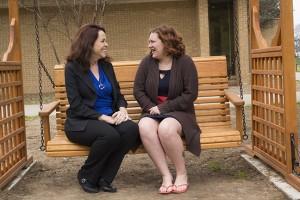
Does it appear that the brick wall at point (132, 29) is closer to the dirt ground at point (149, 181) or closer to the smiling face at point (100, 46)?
the dirt ground at point (149, 181)

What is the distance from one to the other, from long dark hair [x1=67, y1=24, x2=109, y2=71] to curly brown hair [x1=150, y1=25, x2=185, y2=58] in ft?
1.87

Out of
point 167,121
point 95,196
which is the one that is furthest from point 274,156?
point 95,196

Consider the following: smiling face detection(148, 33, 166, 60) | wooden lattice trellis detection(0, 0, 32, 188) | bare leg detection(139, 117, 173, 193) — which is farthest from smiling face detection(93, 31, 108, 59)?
wooden lattice trellis detection(0, 0, 32, 188)

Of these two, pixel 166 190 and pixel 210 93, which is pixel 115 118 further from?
pixel 210 93

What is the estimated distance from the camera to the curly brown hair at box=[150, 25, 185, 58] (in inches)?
203

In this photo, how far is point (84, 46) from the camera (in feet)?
16.6

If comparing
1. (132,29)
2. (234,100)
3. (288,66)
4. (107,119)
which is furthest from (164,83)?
(132,29)

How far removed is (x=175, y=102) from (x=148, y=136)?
44cm

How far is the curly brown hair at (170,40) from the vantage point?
5156mm

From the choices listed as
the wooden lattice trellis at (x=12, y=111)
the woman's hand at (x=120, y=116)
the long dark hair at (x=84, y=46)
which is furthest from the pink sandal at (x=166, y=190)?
Answer: the wooden lattice trellis at (x=12, y=111)

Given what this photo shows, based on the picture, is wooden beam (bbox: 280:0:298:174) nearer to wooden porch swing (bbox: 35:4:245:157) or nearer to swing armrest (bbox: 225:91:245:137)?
swing armrest (bbox: 225:91:245:137)

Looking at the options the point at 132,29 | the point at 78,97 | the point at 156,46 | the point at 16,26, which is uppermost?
the point at 132,29

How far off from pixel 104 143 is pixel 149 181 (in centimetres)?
93

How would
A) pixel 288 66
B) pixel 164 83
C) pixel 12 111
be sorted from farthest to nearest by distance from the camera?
pixel 12 111
pixel 164 83
pixel 288 66
